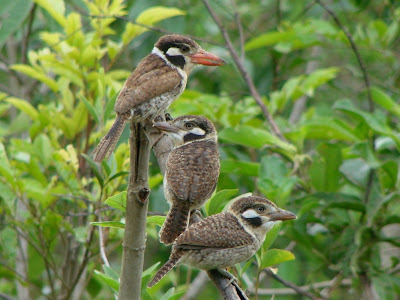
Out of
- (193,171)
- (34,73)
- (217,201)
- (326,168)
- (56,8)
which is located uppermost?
(56,8)

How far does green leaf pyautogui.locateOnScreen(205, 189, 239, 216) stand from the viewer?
267cm

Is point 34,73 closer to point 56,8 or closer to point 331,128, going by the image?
point 56,8

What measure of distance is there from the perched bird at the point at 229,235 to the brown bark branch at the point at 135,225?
1.66 feet

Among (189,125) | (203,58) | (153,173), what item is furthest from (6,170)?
(203,58)

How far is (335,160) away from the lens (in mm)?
4059

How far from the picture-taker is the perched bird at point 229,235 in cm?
276

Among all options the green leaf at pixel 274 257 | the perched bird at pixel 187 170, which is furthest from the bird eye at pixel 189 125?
the green leaf at pixel 274 257

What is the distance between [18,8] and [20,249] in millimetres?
1666

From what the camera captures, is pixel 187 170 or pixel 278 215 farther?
pixel 187 170

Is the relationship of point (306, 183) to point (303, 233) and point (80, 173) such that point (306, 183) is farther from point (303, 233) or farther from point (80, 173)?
point (80, 173)

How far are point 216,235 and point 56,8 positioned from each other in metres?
2.11

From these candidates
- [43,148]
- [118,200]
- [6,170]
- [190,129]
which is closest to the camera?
[118,200]

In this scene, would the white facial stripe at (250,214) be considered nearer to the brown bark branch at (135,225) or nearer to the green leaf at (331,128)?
the brown bark branch at (135,225)

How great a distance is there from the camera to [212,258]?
2.77 m
